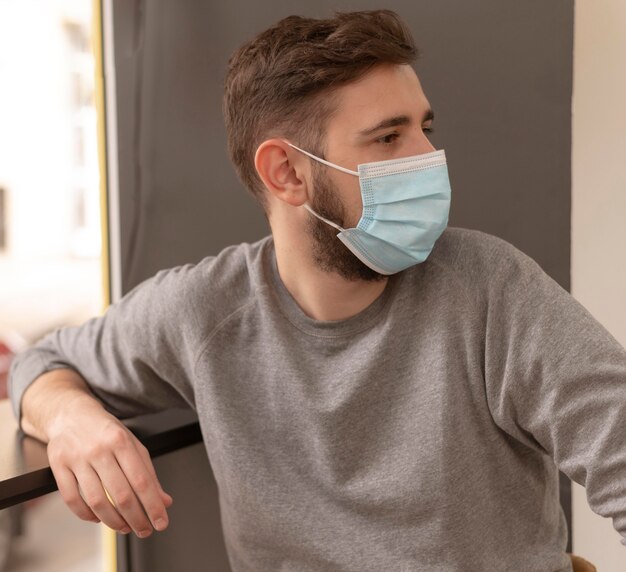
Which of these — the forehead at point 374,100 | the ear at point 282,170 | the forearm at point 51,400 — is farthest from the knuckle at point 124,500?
the forehead at point 374,100

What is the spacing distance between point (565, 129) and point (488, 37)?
0.73 feet

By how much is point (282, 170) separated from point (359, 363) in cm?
33

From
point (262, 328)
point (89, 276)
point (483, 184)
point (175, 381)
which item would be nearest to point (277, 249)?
point (262, 328)

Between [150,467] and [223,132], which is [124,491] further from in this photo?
[223,132]

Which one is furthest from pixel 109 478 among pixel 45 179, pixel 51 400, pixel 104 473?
pixel 45 179

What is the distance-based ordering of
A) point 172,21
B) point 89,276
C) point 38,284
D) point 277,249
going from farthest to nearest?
point 38,284, point 89,276, point 172,21, point 277,249

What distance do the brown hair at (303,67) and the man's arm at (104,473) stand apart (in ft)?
1.64

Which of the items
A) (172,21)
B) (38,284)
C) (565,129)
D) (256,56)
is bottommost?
(38,284)

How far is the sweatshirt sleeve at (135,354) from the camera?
1301 millimetres

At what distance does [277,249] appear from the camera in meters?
1.28

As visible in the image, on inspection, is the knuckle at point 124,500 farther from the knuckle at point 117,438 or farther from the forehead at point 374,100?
the forehead at point 374,100

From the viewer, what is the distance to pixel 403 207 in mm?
1143

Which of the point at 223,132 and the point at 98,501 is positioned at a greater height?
the point at 223,132

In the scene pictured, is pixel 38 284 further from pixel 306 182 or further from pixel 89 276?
pixel 306 182
